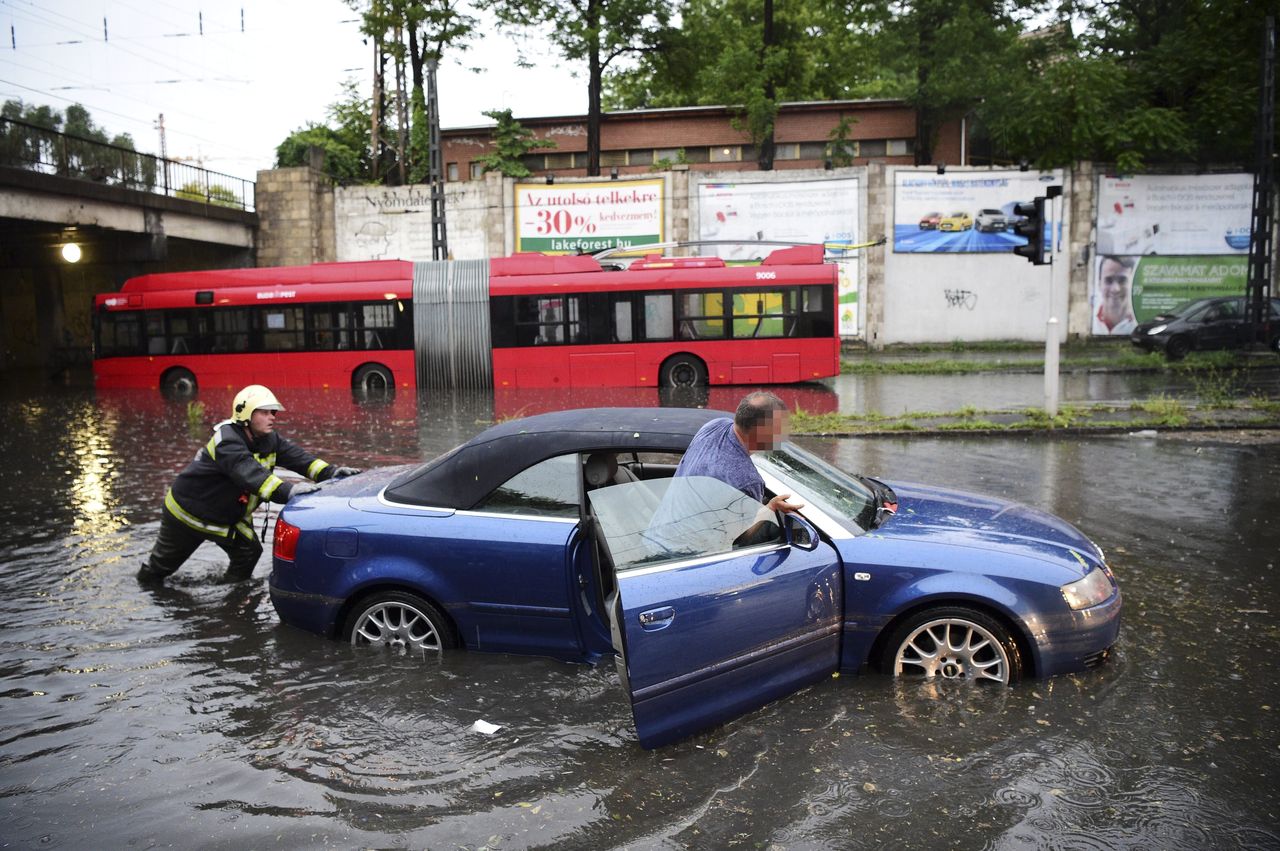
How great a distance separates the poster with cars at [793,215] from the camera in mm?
32875

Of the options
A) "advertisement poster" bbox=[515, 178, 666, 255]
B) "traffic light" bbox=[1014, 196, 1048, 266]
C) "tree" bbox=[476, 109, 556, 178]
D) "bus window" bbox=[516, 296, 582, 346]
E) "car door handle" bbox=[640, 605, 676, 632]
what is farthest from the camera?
"tree" bbox=[476, 109, 556, 178]

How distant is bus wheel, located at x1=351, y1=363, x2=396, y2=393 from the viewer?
79.3 ft

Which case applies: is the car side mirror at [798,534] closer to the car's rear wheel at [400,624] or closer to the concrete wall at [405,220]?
the car's rear wheel at [400,624]

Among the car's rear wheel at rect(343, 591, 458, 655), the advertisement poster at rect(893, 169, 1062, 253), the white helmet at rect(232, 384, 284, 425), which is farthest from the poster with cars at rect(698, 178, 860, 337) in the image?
the car's rear wheel at rect(343, 591, 458, 655)

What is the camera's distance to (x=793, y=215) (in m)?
33.0

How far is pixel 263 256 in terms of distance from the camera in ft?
114

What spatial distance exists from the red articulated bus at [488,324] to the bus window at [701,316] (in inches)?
1.2

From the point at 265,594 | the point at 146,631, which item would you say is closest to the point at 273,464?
the point at 265,594

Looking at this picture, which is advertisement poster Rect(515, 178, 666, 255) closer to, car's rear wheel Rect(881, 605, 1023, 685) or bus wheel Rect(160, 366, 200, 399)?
bus wheel Rect(160, 366, 200, 399)

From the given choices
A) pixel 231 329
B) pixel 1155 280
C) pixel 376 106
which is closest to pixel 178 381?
pixel 231 329

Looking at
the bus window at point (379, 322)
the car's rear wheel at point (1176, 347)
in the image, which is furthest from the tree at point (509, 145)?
the car's rear wheel at point (1176, 347)

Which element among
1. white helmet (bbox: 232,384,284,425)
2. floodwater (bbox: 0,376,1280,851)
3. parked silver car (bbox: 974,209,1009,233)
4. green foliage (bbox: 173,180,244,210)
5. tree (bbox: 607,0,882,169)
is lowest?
floodwater (bbox: 0,376,1280,851)

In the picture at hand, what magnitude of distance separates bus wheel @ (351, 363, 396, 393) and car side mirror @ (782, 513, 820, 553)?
808 inches

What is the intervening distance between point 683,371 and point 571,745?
18282 mm
